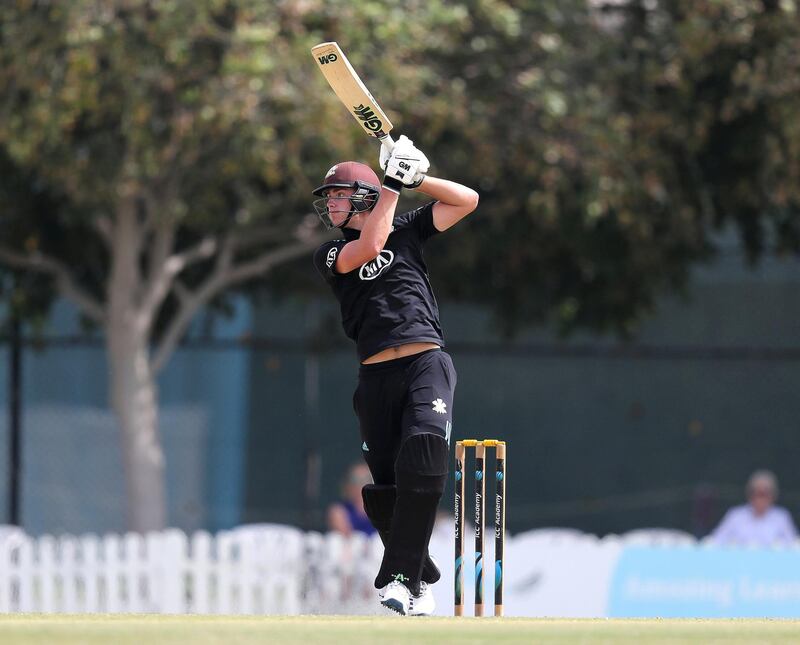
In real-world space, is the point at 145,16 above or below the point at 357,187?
above

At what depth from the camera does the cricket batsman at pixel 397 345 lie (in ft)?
21.9

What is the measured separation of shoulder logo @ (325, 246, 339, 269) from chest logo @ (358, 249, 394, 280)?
13cm

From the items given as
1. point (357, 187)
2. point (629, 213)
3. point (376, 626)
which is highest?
point (629, 213)

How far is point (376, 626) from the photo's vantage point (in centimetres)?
590

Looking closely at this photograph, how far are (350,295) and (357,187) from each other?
1.51 feet

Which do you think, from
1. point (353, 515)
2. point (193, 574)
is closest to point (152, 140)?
point (193, 574)

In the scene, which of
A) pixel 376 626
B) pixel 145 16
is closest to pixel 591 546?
pixel 145 16

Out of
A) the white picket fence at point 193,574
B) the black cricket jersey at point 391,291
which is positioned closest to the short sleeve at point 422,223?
the black cricket jersey at point 391,291

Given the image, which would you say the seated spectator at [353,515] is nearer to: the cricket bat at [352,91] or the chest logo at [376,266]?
the chest logo at [376,266]

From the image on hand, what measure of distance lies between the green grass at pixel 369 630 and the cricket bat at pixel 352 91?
2.06 m

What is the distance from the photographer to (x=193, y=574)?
12.6m

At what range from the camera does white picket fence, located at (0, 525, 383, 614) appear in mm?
12562

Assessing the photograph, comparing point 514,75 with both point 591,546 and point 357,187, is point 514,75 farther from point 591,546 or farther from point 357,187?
point 357,187

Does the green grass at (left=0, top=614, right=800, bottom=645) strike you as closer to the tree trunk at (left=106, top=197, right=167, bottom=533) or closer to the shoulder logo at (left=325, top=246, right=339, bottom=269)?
the shoulder logo at (left=325, top=246, right=339, bottom=269)
